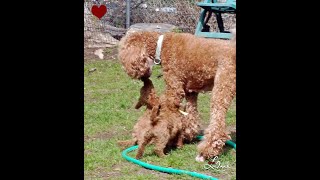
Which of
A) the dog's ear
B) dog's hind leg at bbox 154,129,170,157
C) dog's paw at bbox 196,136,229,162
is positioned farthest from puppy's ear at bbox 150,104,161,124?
dog's paw at bbox 196,136,229,162

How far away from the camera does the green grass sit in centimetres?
527

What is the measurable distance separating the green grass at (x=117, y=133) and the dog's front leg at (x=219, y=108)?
164 mm

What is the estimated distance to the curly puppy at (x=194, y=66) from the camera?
17.9 ft

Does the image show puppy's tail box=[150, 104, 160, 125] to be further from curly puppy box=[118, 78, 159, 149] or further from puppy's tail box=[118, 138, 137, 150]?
puppy's tail box=[118, 138, 137, 150]

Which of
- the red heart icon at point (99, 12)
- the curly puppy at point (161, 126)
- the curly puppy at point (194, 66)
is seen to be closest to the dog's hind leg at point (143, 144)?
the curly puppy at point (161, 126)

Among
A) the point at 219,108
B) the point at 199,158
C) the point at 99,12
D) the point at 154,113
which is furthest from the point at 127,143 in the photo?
the point at 99,12

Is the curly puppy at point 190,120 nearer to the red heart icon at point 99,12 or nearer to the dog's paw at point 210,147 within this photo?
the dog's paw at point 210,147

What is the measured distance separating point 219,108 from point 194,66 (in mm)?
550
